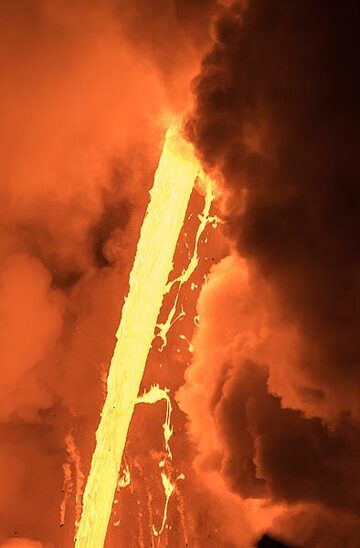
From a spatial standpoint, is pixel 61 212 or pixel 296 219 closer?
pixel 296 219

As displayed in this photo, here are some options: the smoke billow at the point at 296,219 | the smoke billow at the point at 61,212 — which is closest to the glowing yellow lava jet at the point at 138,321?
the smoke billow at the point at 61,212

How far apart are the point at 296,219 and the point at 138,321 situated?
208cm

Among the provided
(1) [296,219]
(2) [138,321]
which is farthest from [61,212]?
(1) [296,219]

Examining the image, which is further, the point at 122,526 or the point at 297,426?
the point at 122,526

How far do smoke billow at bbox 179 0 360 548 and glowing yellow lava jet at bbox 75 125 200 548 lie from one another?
75cm

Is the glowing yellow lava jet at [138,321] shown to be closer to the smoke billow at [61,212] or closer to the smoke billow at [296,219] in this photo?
the smoke billow at [61,212]

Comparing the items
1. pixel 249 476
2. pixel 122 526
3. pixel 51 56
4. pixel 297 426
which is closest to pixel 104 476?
pixel 122 526

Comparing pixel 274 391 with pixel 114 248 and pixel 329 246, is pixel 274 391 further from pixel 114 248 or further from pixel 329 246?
pixel 114 248

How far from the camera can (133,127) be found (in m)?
9.02

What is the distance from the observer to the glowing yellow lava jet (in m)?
8.52

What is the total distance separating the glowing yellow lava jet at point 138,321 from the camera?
852 cm

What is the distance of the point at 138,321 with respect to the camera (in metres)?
8.80

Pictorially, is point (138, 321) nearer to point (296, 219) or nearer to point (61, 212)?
point (61, 212)

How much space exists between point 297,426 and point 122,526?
2.50 meters
